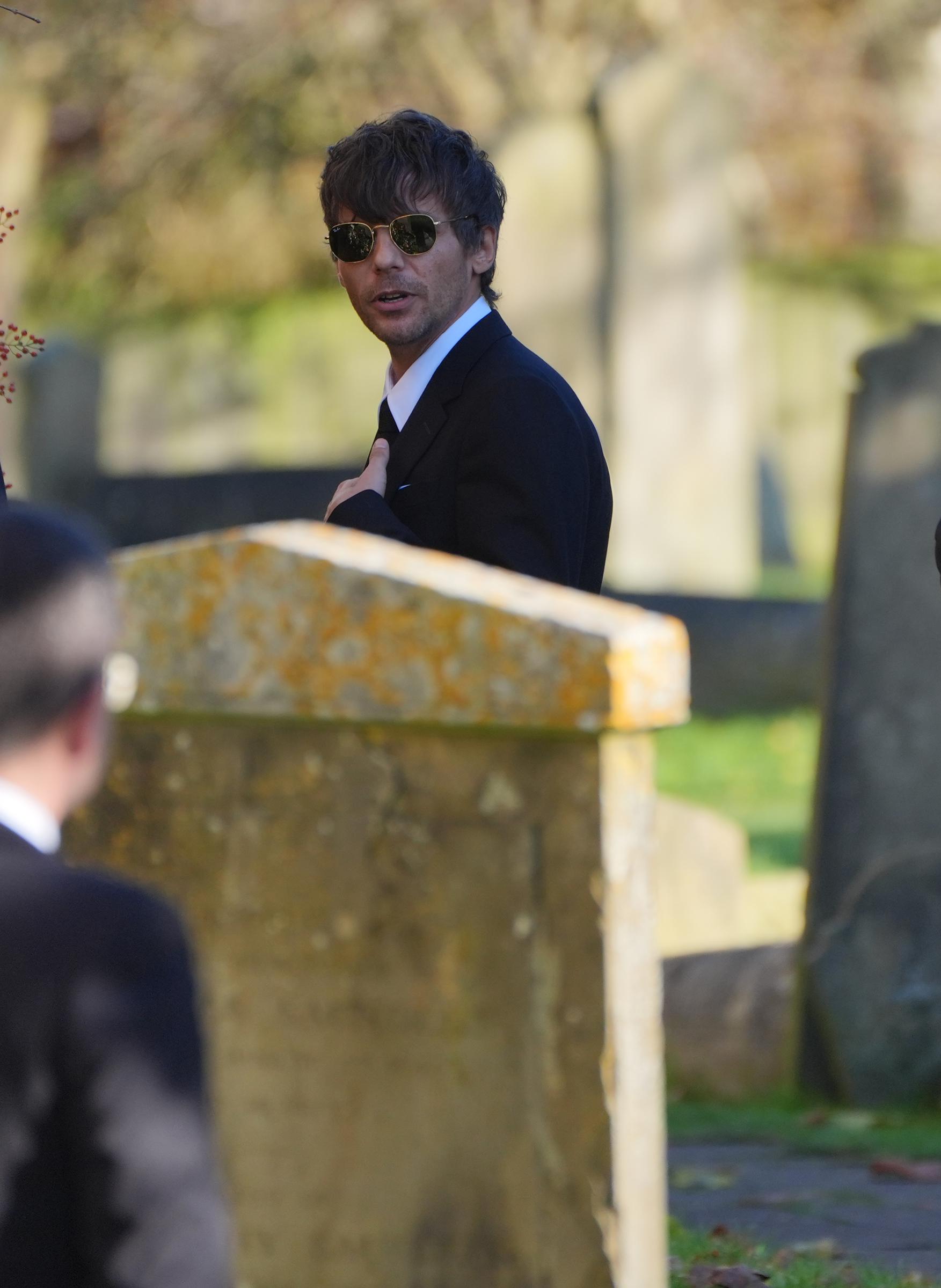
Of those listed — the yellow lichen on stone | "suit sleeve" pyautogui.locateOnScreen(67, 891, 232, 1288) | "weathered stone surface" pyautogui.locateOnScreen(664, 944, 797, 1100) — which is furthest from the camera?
"weathered stone surface" pyautogui.locateOnScreen(664, 944, 797, 1100)

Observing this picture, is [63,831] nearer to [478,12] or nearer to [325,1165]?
[325,1165]

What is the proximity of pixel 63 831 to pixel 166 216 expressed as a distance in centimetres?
1509

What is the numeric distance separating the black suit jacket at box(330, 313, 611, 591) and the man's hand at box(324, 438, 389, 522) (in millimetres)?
13

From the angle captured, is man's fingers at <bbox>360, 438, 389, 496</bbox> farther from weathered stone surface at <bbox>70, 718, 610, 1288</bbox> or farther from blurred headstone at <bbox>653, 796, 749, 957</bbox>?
blurred headstone at <bbox>653, 796, 749, 957</bbox>

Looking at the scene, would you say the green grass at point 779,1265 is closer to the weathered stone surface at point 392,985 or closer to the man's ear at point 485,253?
the weathered stone surface at point 392,985

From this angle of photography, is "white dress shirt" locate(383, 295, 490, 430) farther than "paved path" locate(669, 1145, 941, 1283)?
No

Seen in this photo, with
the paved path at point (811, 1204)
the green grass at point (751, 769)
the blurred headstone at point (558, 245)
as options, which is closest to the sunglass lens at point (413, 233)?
the paved path at point (811, 1204)

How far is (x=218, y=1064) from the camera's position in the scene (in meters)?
2.75

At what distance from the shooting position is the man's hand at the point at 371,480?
3186 millimetres

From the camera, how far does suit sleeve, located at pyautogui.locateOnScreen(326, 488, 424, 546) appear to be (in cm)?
309

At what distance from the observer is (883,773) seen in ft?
19.9

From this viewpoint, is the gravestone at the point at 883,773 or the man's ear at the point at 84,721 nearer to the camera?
the man's ear at the point at 84,721

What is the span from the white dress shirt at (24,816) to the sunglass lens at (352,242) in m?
1.69

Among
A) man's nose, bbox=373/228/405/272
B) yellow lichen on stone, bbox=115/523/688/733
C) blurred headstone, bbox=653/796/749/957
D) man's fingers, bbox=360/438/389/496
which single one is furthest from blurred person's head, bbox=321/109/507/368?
blurred headstone, bbox=653/796/749/957
